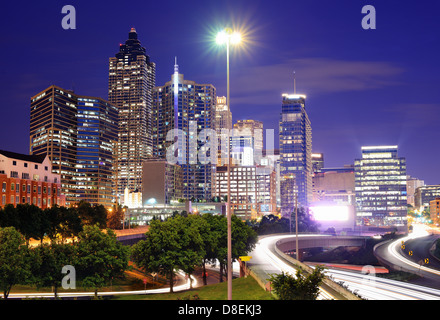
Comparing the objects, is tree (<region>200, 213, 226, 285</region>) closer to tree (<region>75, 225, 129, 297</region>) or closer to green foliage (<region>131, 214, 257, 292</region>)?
green foliage (<region>131, 214, 257, 292</region>)

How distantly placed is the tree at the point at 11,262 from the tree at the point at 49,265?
5.93ft

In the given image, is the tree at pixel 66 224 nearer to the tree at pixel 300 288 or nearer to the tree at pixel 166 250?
the tree at pixel 166 250

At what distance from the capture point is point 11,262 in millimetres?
45000

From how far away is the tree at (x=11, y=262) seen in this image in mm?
44381

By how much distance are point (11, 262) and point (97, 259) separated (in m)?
9.84

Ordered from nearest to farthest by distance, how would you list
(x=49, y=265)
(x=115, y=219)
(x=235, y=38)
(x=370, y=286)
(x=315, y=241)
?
1. (x=235, y=38)
2. (x=49, y=265)
3. (x=370, y=286)
4. (x=315, y=241)
5. (x=115, y=219)

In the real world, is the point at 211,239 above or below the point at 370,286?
above

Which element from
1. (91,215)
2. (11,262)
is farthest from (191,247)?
(91,215)

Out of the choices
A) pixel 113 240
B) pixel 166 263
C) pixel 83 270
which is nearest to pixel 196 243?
pixel 166 263

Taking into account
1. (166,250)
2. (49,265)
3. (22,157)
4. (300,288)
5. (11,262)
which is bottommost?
(49,265)

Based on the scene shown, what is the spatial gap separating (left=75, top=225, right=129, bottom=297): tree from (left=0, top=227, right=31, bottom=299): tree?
6.59 m

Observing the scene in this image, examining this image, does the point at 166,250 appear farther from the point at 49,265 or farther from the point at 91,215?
the point at 91,215

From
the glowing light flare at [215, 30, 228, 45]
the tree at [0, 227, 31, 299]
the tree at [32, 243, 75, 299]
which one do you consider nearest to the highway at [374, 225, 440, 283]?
the tree at [32, 243, 75, 299]
